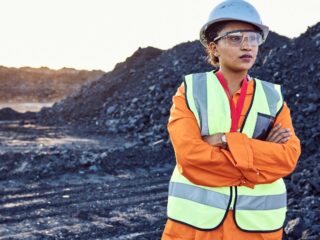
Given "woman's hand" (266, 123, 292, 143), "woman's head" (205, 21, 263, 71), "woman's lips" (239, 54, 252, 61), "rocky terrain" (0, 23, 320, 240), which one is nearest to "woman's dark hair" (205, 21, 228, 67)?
"woman's head" (205, 21, 263, 71)

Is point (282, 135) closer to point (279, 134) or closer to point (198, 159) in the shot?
point (279, 134)

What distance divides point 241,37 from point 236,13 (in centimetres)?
11

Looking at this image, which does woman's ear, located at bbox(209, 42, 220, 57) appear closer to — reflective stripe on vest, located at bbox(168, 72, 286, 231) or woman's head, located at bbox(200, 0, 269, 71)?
woman's head, located at bbox(200, 0, 269, 71)

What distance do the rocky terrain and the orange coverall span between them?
3.18 meters

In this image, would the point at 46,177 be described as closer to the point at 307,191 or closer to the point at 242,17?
the point at 307,191

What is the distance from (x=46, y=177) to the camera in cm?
952

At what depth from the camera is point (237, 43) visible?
251 cm

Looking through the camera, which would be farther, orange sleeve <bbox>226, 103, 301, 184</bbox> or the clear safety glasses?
the clear safety glasses

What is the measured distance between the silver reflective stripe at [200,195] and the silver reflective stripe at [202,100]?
0.24 m

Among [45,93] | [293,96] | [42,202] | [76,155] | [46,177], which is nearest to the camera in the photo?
[42,202]

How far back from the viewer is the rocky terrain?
696 cm

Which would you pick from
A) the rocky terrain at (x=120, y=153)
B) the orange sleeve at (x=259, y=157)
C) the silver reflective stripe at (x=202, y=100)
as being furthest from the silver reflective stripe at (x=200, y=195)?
the rocky terrain at (x=120, y=153)

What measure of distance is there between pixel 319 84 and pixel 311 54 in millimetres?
1969

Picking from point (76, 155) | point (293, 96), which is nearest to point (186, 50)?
point (293, 96)
